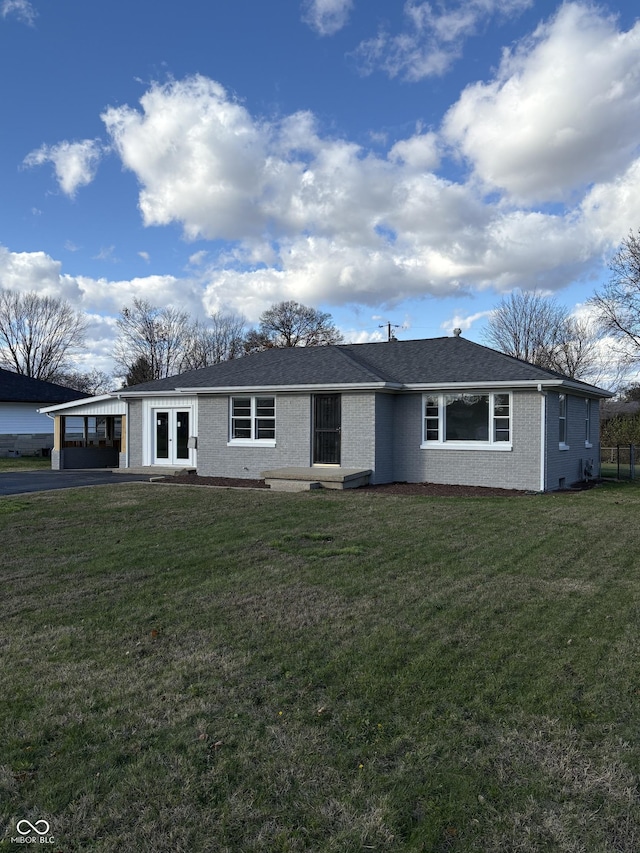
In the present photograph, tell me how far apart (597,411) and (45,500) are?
56.8ft

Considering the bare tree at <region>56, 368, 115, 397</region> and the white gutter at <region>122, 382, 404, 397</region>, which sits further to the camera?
the bare tree at <region>56, 368, 115, 397</region>

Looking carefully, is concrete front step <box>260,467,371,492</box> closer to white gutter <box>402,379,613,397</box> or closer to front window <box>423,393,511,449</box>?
front window <box>423,393,511,449</box>

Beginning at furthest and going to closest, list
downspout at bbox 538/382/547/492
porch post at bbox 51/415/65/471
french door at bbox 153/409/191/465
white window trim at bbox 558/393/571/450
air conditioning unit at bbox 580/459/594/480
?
porch post at bbox 51/415/65/471
french door at bbox 153/409/191/465
air conditioning unit at bbox 580/459/594/480
white window trim at bbox 558/393/571/450
downspout at bbox 538/382/547/492

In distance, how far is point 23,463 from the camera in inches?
1086

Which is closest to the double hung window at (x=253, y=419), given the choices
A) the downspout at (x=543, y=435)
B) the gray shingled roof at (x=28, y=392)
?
the downspout at (x=543, y=435)

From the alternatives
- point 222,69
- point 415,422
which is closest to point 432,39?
point 222,69

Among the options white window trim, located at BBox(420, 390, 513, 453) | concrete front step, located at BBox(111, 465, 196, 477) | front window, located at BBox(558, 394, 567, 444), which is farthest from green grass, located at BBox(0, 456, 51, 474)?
front window, located at BBox(558, 394, 567, 444)

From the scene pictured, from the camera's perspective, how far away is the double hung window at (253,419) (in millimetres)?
17938

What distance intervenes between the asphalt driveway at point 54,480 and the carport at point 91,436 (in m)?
2.49

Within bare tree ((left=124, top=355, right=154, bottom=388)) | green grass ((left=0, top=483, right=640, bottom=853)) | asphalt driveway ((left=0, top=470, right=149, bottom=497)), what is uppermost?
bare tree ((left=124, top=355, right=154, bottom=388))

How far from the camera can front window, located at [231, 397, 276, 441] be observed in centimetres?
1794

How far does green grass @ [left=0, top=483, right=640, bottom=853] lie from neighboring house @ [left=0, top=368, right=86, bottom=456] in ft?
91.3

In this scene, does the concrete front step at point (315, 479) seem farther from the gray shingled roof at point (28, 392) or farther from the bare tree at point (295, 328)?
the bare tree at point (295, 328)

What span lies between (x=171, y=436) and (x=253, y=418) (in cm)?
405
